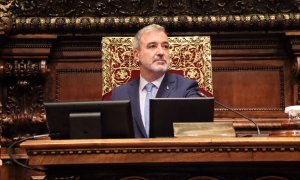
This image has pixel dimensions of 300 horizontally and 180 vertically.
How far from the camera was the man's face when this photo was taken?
3.28 meters

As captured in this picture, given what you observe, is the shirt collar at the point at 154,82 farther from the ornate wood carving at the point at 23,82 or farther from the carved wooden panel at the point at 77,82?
the ornate wood carving at the point at 23,82

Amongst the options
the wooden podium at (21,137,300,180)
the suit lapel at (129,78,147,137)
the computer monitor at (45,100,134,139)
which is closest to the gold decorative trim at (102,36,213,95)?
the suit lapel at (129,78,147,137)

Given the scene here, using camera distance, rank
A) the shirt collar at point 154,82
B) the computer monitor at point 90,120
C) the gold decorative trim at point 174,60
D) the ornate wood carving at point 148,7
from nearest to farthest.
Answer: the computer monitor at point 90,120
the shirt collar at point 154,82
the gold decorative trim at point 174,60
the ornate wood carving at point 148,7

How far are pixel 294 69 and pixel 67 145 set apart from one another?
8.07 ft

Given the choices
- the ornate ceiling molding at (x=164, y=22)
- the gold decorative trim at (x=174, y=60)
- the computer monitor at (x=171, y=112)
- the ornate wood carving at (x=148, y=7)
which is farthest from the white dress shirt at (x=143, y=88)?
the computer monitor at (x=171, y=112)

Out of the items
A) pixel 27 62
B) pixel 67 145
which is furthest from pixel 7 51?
pixel 67 145

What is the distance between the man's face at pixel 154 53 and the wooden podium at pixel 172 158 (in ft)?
4.93

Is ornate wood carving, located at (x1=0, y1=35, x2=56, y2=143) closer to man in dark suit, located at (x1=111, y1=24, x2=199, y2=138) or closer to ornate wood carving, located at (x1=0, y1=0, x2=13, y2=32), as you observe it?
ornate wood carving, located at (x1=0, y1=0, x2=13, y2=32)

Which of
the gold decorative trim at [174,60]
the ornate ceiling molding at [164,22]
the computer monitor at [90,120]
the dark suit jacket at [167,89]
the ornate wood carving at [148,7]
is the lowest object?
the computer monitor at [90,120]

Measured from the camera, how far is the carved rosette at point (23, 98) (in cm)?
382

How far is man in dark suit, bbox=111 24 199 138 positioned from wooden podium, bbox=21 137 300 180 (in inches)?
45.7

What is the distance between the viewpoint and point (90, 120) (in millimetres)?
1999

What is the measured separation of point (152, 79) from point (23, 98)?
3.51ft

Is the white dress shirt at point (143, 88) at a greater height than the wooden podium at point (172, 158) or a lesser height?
greater
